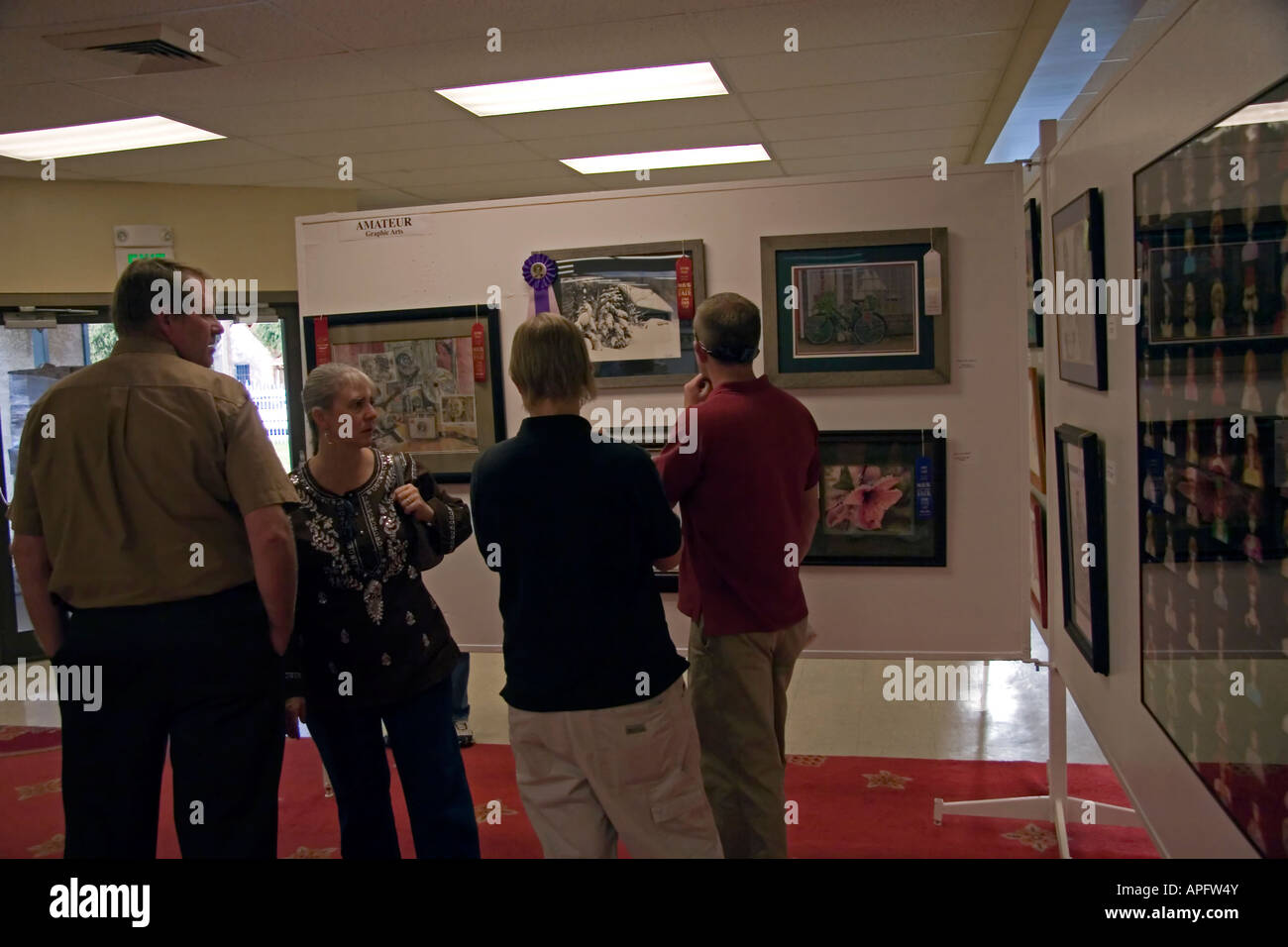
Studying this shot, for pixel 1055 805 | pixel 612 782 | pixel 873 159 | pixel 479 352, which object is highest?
pixel 873 159

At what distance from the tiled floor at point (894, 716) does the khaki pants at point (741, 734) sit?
1.58 m

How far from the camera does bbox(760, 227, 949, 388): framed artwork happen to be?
2926 millimetres

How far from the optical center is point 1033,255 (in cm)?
284

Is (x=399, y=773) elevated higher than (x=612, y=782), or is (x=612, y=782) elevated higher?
(x=612, y=782)

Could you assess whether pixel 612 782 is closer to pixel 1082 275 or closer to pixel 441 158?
pixel 1082 275

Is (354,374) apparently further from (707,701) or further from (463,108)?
(463,108)

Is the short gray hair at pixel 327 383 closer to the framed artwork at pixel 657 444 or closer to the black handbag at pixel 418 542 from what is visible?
the black handbag at pixel 418 542

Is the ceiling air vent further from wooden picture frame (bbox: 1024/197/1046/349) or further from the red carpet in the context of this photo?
wooden picture frame (bbox: 1024/197/1046/349)

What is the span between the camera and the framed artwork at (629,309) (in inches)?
122

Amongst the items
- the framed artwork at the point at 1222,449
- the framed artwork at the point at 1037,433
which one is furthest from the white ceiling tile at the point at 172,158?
the framed artwork at the point at 1222,449

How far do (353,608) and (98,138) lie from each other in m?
4.30

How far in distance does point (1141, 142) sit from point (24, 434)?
215 cm

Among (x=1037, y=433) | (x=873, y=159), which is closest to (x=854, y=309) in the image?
(x=1037, y=433)
